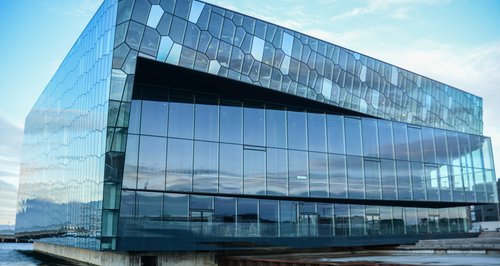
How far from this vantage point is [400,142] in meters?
40.5

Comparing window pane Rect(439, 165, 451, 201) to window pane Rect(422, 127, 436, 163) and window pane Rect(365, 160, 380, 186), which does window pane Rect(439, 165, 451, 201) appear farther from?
window pane Rect(365, 160, 380, 186)

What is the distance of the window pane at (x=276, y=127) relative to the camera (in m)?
34.4

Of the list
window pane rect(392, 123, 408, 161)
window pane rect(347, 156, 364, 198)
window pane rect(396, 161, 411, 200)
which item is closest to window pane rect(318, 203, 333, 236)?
window pane rect(347, 156, 364, 198)

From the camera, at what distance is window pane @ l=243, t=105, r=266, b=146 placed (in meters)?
33.5

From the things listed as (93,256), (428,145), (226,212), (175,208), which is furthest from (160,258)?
(428,145)

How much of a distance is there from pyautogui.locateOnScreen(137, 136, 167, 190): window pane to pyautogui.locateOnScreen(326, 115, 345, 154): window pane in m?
13.6

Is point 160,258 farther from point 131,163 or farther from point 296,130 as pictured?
point 296,130

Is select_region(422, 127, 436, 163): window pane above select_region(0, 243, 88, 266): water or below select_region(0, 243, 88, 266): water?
above

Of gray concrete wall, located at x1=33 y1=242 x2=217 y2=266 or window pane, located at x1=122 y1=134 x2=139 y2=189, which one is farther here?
window pane, located at x1=122 y1=134 x2=139 y2=189

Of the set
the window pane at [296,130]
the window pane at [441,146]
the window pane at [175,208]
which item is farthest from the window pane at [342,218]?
the window pane at [175,208]

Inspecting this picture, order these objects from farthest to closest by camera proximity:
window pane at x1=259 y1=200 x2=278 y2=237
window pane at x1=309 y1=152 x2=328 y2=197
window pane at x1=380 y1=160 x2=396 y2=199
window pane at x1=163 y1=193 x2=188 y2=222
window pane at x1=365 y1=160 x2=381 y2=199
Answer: window pane at x1=380 y1=160 x2=396 y2=199
window pane at x1=365 y1=160 x2=381 y2=199
window pane at x1=309 y1=152 x2=328 y2=197
window pane at x1=259 y1=200 x2=278 y2=237
window pane at x1=163 y1=193 x2=188 y2=222

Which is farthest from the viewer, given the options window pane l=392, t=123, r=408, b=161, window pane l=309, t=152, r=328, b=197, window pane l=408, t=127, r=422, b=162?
window pane l=408, t=127, r=422, b=162

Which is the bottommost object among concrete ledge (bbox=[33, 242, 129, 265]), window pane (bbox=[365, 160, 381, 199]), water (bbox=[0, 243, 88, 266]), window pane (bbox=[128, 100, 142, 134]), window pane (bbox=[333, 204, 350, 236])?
water (bbox=[0, 243, 88, 266])

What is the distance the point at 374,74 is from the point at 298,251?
52.7ft
